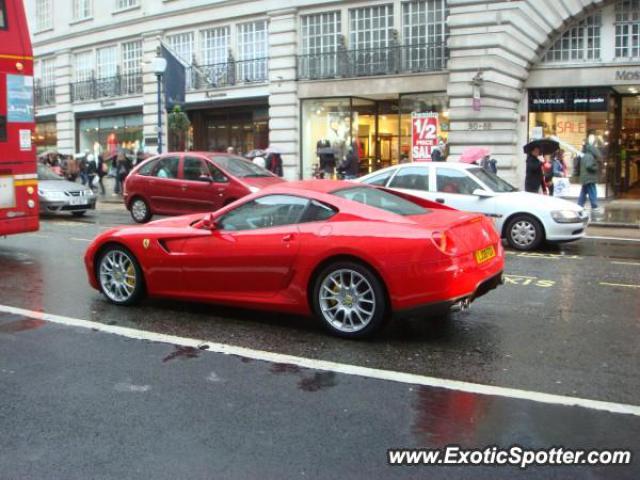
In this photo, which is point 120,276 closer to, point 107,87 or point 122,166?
point 122,166

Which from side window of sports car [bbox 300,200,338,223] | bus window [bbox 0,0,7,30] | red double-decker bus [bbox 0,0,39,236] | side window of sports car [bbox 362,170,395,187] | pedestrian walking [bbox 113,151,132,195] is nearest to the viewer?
side window of sports car [bbox 300,200,338,223]

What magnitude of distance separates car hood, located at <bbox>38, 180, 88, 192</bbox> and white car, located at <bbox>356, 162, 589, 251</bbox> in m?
9.37

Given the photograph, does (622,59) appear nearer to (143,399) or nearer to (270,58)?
(270,58)

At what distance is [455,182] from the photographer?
1247cm

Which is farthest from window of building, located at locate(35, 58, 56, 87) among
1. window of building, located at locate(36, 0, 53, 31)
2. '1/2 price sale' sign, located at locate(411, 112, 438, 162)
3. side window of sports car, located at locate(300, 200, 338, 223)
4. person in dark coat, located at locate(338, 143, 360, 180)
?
side window of sports car, located at locate(300, 200, 338, 223)

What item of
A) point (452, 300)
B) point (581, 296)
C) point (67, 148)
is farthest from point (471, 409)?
point (67, 148)

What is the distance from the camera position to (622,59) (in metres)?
21.2

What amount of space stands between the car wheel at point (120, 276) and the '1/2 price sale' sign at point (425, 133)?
15941mm

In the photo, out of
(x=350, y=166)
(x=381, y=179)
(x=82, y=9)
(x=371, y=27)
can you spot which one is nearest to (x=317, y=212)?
→ (x=381, y=179)

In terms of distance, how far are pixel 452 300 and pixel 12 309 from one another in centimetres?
468

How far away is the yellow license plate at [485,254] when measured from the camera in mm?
6311

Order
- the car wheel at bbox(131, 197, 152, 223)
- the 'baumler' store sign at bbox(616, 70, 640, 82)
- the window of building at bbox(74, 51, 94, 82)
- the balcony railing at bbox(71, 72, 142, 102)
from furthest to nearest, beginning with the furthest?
the window of building at bbox(74, 51, 94, 82) < the balcony railing at bbox(71, 72, 142, 102) < the 'baumler' store sign at bbox(616, 70, 640, 82) < the car wheel at bbox(131, 197, 152, 223)

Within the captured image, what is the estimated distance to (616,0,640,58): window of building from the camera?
69.5 ft

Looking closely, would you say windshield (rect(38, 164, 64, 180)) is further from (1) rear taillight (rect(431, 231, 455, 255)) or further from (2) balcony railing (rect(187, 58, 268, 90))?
(1) rear taillight (rect(431, 231, 455, 255))
